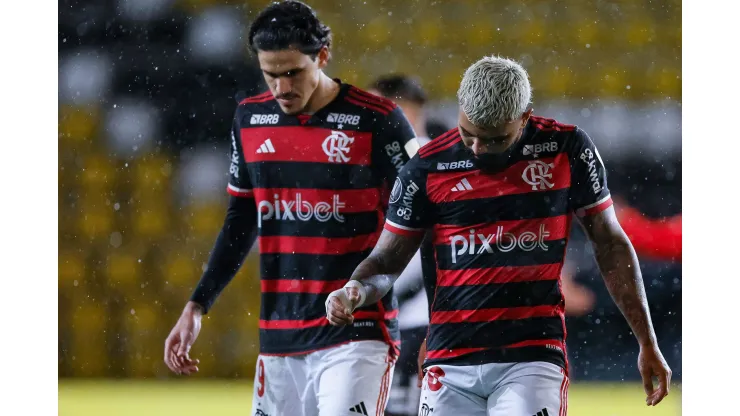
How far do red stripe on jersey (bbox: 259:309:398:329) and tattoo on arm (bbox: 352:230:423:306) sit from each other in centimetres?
24

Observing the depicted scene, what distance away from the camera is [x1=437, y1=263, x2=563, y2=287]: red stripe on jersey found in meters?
2.13

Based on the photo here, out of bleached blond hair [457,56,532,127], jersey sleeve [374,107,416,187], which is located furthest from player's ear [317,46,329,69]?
bleached blond hair [457,56,532,127]

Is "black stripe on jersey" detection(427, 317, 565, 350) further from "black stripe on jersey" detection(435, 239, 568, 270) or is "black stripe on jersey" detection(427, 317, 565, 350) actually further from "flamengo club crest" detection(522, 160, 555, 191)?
"flamengo club crest" detection(522, 160, 555, 191)

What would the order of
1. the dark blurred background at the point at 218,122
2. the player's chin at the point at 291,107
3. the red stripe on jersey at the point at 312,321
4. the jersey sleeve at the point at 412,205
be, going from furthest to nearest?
the dark blurred background at the point at 218,122 < the player's chin at the point at 291,107 < the red stripe on jersey at the point at 312,321 < the jersey sleeve at the point at 412,205

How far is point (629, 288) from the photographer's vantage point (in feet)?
7.03

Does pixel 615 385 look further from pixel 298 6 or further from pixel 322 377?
pixel 298 6

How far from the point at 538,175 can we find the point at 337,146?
615 millimetres

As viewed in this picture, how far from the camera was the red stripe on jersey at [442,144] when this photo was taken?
223cm

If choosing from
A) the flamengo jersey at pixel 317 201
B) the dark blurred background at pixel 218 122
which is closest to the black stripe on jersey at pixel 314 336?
the flamengo jersey at pixel 317 201

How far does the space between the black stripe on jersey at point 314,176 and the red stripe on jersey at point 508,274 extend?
490 millimetres

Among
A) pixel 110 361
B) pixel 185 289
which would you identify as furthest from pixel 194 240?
pixel 110 361

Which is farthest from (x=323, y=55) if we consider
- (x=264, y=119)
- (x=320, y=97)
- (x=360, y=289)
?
(x=360, y=289)

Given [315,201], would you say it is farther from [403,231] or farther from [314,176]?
[403,231]

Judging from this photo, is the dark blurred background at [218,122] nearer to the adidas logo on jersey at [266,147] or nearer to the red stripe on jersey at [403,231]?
the adidas logo on jersey at [266,147]
